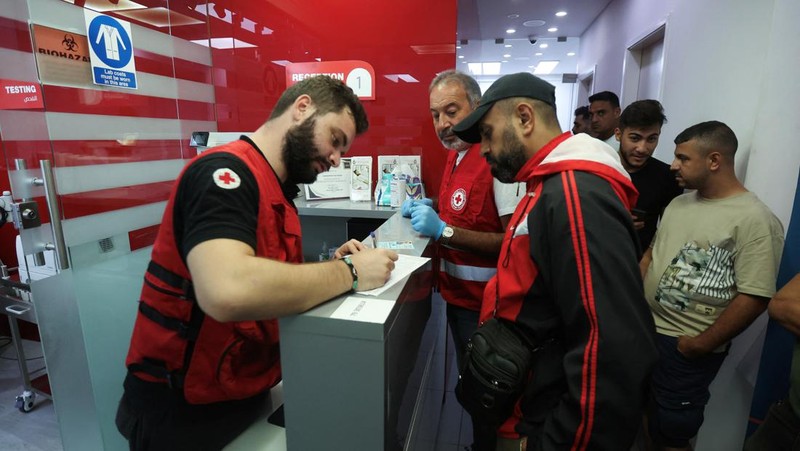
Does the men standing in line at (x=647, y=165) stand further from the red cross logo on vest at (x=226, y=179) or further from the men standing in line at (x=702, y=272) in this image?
the red cross logo on vest at (x=226, y=179)

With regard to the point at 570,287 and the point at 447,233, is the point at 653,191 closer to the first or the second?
the point at 447,233

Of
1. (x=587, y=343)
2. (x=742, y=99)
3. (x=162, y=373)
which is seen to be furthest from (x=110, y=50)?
(x=742, y=99)

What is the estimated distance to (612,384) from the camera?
786 millimetres

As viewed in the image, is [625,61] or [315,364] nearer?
[315,364]

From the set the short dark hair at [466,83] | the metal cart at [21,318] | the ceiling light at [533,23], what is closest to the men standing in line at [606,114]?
the short dark hair at [466,83]

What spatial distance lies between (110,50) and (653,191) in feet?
9.27

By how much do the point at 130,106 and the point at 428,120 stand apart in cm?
168

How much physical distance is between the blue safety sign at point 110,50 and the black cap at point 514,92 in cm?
169

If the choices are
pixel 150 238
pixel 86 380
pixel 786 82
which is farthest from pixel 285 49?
pixel 786 82

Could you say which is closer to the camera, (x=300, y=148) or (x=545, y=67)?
(x=300, y=148)

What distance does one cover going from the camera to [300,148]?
112 centimetres

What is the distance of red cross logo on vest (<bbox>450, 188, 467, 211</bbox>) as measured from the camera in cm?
174

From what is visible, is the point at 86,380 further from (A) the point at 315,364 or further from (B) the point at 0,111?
(A) the point at 315,364

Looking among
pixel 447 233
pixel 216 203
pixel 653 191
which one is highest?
pixel 216 203
